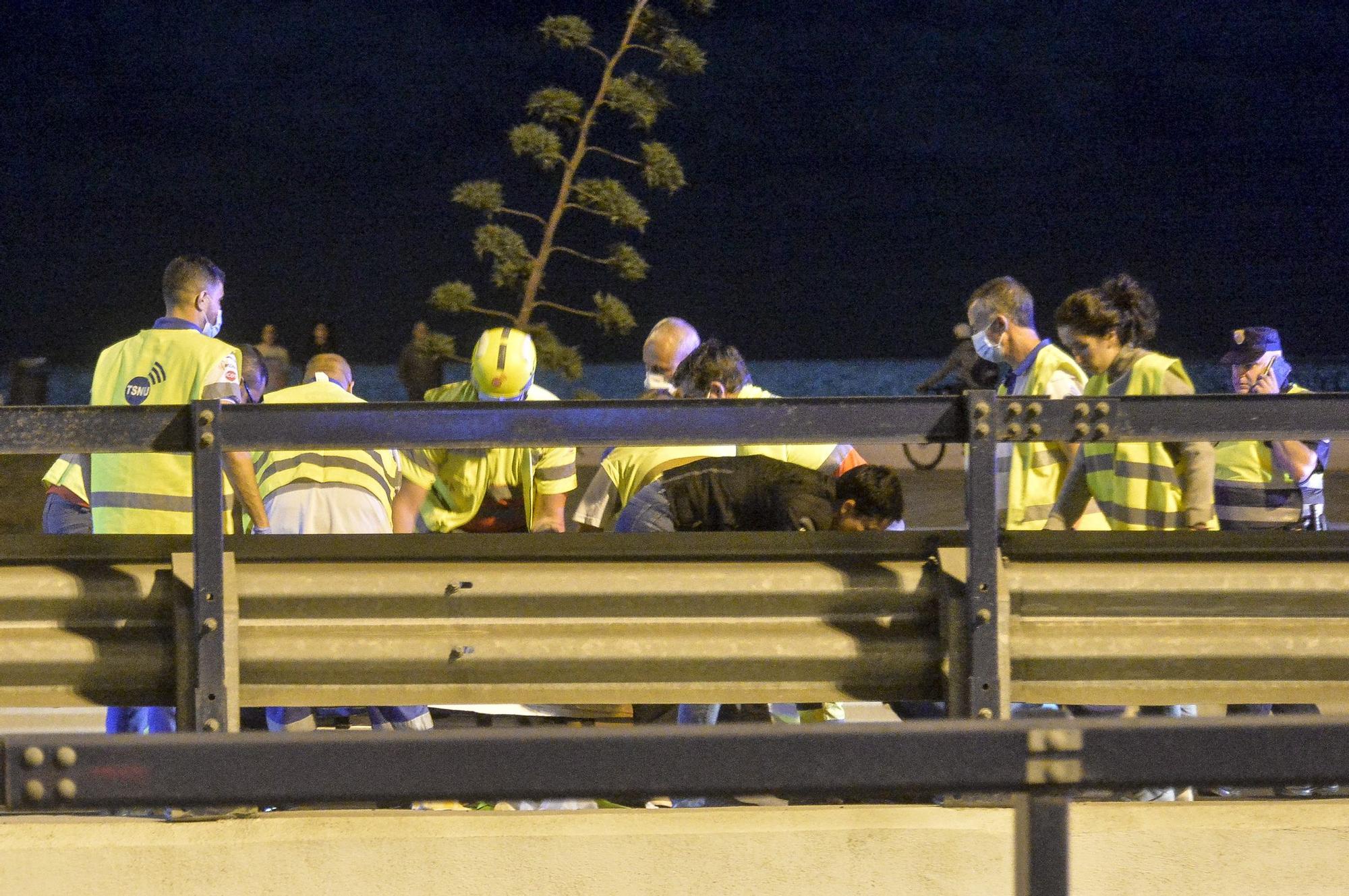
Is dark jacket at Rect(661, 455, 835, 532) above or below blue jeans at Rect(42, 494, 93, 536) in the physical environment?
above

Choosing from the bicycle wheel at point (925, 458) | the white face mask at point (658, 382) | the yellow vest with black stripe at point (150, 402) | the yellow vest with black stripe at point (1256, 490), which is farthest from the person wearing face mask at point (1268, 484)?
the bicycle wheel at point (925, 458)

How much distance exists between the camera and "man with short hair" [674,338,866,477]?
5.24 meters

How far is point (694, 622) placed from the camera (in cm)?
325

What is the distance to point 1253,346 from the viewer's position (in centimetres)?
614

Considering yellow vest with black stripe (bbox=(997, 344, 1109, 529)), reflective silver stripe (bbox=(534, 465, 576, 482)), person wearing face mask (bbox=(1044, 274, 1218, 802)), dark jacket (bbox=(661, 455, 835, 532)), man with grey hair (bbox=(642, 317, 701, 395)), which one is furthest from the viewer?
man with grey hair (bbox=(642, 317, 701, 395))

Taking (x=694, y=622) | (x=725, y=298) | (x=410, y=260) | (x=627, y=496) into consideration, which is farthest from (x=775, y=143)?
(x=694, y=622)

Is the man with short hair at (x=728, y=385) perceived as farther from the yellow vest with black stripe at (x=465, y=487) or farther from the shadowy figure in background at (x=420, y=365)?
the shadowy figure in background at (x=420, y=365)

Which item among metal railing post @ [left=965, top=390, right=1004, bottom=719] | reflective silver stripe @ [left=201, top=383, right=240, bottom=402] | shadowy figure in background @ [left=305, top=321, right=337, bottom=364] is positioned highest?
shadowy figure in background @ [left=305, top=321, right=337, bottom=364]

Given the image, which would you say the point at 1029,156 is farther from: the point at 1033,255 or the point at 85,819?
the point at 85,819

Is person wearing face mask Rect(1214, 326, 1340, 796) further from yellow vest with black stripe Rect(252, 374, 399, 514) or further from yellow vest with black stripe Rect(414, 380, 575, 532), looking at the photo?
yellow vest with black stripe Rect(252, 374, 399, 514)

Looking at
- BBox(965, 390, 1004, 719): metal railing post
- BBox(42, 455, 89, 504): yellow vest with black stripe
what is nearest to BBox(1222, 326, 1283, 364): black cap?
BBox(965, 390, 1004, 719): metal railing post

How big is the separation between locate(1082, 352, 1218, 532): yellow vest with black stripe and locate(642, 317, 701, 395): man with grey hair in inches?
97.8

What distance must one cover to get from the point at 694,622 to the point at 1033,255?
24.0 meters

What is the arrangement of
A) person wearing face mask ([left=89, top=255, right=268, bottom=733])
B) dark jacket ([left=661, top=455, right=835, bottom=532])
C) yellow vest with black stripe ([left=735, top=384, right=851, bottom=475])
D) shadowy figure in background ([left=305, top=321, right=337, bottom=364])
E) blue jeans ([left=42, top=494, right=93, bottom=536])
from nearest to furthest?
dark jacket ([left=661, top=455, right=835, bottom=532]) < person wearing face mask ([left=89, top=255, right=268, bottom=733]) < yellow vest with black stripe ([left=735, top=384, right=851, bottom=475]) < blue jeans ([left=42, top=494, right=93, bottom=536]) < shadowy figure in background ([left=305, top=321, right=337, bottom=364])
